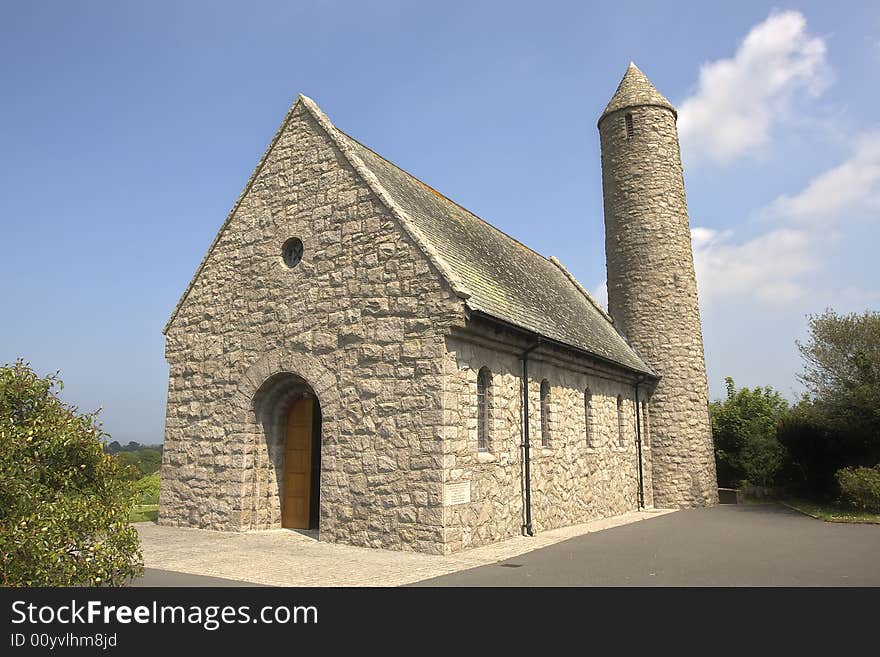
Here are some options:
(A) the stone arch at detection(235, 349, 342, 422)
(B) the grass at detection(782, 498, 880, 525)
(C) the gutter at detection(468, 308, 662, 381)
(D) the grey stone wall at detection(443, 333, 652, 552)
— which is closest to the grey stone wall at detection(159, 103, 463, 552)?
(A) the stone arch at detection(235, 349, 342, 422)

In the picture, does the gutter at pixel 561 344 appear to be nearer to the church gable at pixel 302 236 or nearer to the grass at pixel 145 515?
the church gable at pixel 302 236

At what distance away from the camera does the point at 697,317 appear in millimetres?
22766

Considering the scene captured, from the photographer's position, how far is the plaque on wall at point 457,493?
10.8 m

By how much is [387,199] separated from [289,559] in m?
6.39

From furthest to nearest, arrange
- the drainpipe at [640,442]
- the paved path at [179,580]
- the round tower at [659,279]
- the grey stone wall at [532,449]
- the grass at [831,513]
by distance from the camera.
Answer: the round tower at [659,279], the drainpipe at [640,442], the grass at [831,513], the grey stone wall at [532,449], the paved path at [179,580]

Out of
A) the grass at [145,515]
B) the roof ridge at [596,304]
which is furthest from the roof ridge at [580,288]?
the grass at [145,515]

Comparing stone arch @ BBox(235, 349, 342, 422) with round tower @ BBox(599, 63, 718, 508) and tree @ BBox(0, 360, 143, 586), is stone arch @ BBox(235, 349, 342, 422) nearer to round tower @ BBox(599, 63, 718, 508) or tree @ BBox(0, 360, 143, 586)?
tree @ BBox(0, 360, 143, 586)

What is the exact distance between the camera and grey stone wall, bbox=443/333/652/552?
37.1 ft

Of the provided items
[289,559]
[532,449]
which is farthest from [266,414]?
[532,449]

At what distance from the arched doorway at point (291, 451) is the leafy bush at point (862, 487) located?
14143 mm
